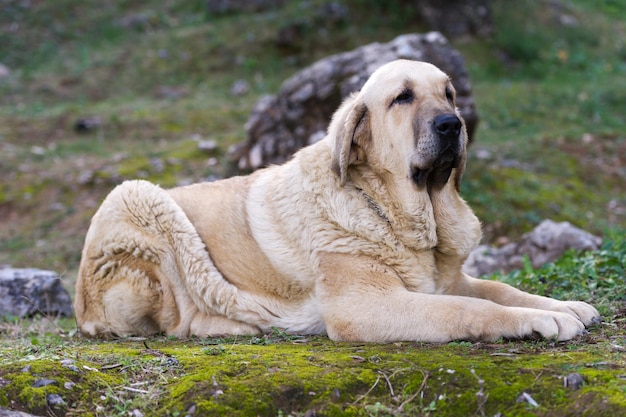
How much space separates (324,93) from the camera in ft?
39.5

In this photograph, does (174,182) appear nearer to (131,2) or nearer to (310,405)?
(310,405)

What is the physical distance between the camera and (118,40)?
20406mm

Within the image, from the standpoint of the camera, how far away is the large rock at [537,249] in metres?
8.80

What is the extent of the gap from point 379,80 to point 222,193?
160 cm

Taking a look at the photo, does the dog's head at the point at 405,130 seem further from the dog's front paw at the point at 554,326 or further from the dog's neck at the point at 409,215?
the dog's front paw at the point at 554,326

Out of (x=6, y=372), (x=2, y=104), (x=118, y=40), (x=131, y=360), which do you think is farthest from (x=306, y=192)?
(x=118, y=40)

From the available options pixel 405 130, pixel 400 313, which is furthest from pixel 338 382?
pixel 405 130

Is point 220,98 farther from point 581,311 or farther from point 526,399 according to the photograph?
point 526,399

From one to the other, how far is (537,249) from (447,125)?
442 cm

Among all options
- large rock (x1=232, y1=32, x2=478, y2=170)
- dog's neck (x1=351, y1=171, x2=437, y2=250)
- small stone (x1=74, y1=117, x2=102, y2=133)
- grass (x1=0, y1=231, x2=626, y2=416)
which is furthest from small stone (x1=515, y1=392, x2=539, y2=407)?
small stone (x1=74, y1=117, x2=102, y2=133)

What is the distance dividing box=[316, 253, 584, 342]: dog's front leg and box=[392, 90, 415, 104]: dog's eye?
110 centimetres

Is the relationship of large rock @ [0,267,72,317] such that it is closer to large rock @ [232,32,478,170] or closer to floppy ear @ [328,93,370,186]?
floppy ear @ [328,93,370,186]

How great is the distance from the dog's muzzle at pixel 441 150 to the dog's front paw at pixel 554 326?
46.9 inches

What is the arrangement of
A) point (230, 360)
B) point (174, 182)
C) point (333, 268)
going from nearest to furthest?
point (230, 360), point (333, 268), point (174, 182)
